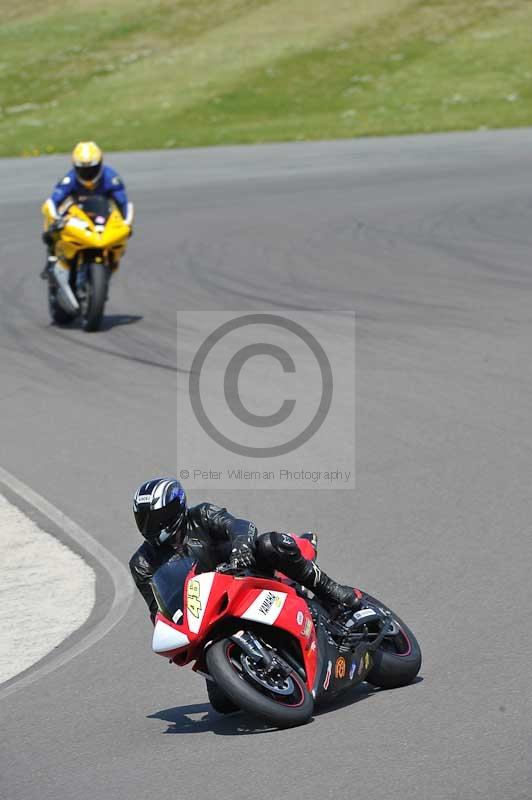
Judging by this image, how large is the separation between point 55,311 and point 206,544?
9418 millimetres

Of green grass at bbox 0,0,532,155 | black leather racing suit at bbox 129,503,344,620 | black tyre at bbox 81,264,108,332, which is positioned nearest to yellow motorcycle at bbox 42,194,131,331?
black tyre at bbox 81,264,108,332

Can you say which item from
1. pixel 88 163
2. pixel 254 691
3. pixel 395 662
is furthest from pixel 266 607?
pixel 88 163

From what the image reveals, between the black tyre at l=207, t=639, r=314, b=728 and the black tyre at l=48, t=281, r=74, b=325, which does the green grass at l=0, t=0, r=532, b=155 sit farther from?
the black tyre at l=207, t=639, r=314, b=728

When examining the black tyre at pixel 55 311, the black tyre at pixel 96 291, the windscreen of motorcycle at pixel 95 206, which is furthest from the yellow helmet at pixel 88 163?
the black tyre at pixel 55 311

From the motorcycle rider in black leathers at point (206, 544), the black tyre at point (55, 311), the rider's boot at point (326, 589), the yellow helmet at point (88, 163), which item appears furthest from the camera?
the black tyre at point (55, 311)

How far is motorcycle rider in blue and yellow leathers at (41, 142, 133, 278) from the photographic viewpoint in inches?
591

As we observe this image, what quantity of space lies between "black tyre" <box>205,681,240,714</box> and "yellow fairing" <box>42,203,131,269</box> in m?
9.14

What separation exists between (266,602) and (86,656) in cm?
156

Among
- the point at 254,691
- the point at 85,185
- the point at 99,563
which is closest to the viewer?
the point at 254,691

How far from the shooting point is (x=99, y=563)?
8656mm

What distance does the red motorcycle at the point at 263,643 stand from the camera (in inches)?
232

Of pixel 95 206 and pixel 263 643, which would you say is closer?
pixel 263 643

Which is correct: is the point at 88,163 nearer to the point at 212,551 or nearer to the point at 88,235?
the point at 88,235

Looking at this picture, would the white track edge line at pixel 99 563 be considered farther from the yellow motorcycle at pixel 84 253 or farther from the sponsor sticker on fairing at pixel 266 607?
the yellow motorcycle at pixel 84 253
